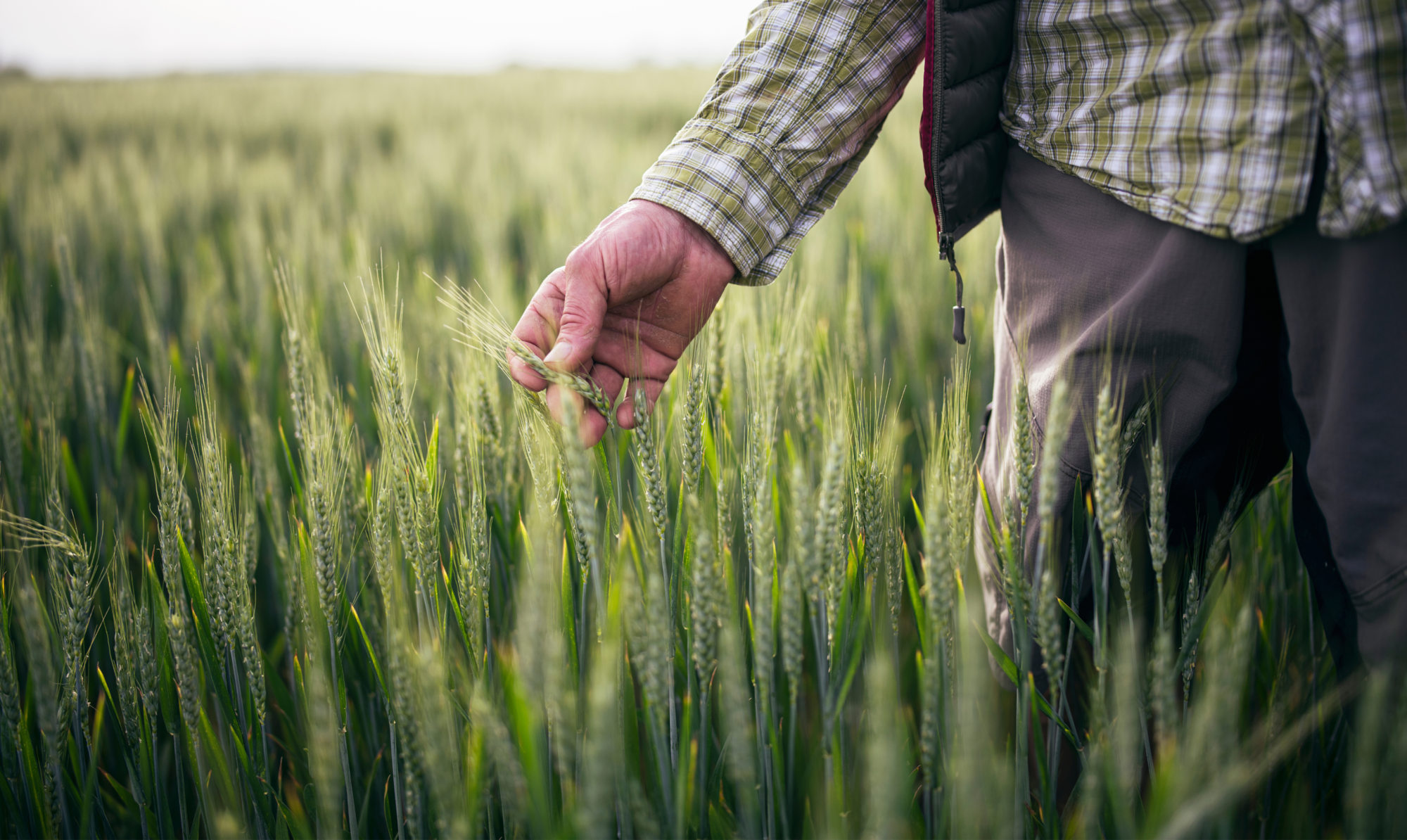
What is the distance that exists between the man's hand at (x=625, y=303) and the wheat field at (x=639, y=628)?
63mm

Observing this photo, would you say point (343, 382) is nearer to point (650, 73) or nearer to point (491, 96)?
point (491, 96)

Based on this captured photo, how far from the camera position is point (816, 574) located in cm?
74

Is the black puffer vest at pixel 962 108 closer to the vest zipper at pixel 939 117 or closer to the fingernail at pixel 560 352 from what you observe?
the vest zipper at pixel 939 117

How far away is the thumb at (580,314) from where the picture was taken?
0.99m

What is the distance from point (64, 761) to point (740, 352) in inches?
49.2

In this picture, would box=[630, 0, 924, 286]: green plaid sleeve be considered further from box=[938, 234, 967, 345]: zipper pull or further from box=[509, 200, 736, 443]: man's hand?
box=[938, 234, 967, 345]: zipper pull

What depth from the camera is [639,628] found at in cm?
69

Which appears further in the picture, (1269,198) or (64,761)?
(64,761)

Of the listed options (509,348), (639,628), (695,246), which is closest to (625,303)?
(695,246)

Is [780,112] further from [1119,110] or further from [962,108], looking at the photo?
[1119,110]

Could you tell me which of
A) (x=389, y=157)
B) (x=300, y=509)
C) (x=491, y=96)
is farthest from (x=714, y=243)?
(x=491, y=96)

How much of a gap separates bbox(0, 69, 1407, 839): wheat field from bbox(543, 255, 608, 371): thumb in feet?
0.28

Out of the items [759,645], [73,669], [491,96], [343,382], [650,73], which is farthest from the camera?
[650,73]

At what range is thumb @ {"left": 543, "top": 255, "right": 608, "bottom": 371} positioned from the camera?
989mm
